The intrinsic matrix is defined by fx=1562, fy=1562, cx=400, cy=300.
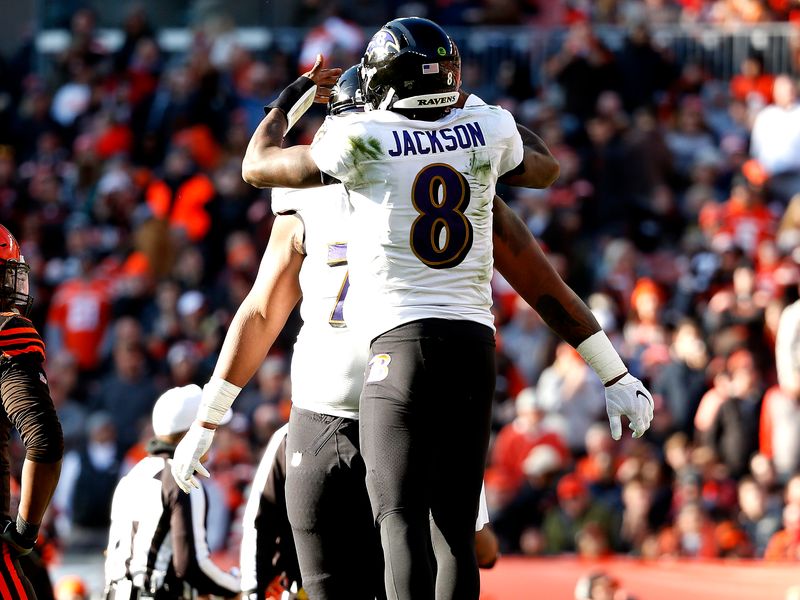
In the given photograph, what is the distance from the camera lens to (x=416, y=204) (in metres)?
4.71

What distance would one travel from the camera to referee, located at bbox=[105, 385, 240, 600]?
6480 mm

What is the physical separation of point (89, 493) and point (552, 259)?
4.21m

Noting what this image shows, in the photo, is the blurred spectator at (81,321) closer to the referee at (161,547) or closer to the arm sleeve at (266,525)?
the referee at (161,547)

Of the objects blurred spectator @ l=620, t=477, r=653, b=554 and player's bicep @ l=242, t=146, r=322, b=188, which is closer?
player's bicep @ l=242, t=146, r=322, b=188

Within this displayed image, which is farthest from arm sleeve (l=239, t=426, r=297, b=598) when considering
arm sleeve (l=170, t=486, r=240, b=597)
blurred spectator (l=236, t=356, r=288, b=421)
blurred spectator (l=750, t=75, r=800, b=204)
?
blurred spectator (l=750, t=75, r=800, b=204)

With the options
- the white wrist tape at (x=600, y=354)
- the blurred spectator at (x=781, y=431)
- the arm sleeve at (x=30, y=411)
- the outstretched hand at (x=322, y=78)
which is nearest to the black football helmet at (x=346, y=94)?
the outstretched hand at (x=322, y=78)

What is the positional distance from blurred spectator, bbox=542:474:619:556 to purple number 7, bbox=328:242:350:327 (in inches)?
212

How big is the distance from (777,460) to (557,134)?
460 cm

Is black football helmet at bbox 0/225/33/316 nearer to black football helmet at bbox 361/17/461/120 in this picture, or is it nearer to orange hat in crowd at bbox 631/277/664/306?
black football helmet at bbox 361/17/461/120

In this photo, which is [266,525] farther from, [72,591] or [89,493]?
[89,493]

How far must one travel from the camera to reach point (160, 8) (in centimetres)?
1786

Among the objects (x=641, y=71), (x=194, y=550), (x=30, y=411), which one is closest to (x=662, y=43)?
(x=641, y=71)

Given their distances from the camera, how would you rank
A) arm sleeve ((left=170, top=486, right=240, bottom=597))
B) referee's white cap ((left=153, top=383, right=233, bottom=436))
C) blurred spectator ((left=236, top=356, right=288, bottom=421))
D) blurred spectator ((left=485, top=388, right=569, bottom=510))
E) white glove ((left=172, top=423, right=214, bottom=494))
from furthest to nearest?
1. blurred spectator ((left=236, top=356, right=288, bottom=421))
2. blurred spectator ((left=485, top=388, right=569, bottom=510))
3. referee's white cap ((left=153, top=383, right=233, bottom=436))
4. arm sleeve ((left=170, top=486, right=240, bottom=597))
5. white glove ((left=172, top=423, right=214, bottom=494))

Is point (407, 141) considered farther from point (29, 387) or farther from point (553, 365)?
point (553, 365)
